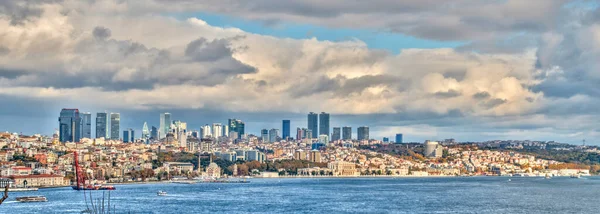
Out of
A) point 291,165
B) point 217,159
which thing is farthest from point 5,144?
point 291,165

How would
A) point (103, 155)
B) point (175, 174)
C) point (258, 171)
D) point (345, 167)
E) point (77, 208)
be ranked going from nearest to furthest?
1. point (77, 208)
2. point (175, 174)
3. point (103, 155)
4. point (258, 171)
5. point (345, 167)

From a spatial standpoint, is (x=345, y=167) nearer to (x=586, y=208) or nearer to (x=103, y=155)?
(x=103, y=155)

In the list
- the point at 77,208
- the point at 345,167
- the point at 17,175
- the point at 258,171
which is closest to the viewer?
the point at 77,208

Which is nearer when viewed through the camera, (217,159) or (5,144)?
(5,144)

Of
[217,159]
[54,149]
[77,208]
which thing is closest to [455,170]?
[217,159]

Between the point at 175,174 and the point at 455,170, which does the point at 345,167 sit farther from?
the point at 175,174

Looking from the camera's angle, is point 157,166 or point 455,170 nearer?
point 157,166

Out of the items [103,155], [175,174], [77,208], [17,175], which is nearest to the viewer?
[77,208]

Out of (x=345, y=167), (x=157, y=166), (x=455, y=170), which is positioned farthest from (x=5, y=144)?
(x=455, y=170)

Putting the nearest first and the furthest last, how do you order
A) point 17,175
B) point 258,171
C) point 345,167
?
point 17,175 < point 258,171 < point 345,167
